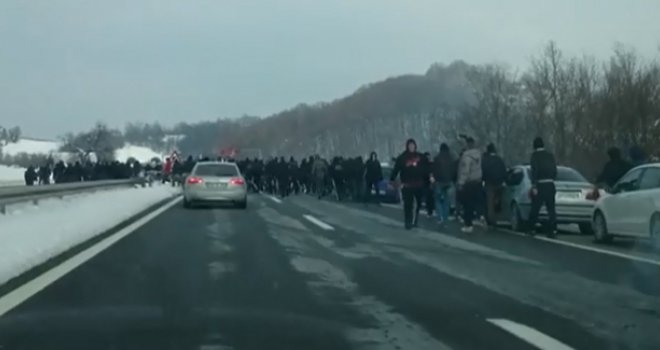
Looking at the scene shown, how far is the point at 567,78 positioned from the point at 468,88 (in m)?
19.1

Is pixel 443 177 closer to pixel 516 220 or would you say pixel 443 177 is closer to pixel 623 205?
pixel 516 220

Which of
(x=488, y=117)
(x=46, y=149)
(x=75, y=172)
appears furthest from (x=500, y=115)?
(x=46, y=149)

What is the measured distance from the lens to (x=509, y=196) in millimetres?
24609

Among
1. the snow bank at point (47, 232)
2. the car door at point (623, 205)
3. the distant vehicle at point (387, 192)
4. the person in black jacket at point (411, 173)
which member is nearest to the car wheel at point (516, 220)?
the person in black jacket at point (411, 173)

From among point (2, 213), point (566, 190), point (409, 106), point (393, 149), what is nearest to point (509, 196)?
point (566, 190)

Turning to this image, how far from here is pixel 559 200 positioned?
23.3 meters

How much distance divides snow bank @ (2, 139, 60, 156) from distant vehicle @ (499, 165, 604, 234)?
152447 mm

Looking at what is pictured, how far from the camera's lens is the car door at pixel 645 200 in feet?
60.5

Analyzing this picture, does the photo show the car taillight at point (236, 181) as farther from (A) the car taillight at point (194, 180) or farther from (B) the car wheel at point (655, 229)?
(B) the car wheel at point (655, 229)

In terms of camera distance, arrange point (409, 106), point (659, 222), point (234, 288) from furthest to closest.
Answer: point (409, 106) → point (659, 222) → point (234, 288)

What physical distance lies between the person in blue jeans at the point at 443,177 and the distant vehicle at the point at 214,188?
492 inches

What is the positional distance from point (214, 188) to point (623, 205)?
751 inches

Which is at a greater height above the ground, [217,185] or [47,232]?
[217,185]

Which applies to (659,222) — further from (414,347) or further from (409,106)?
(409,106)
